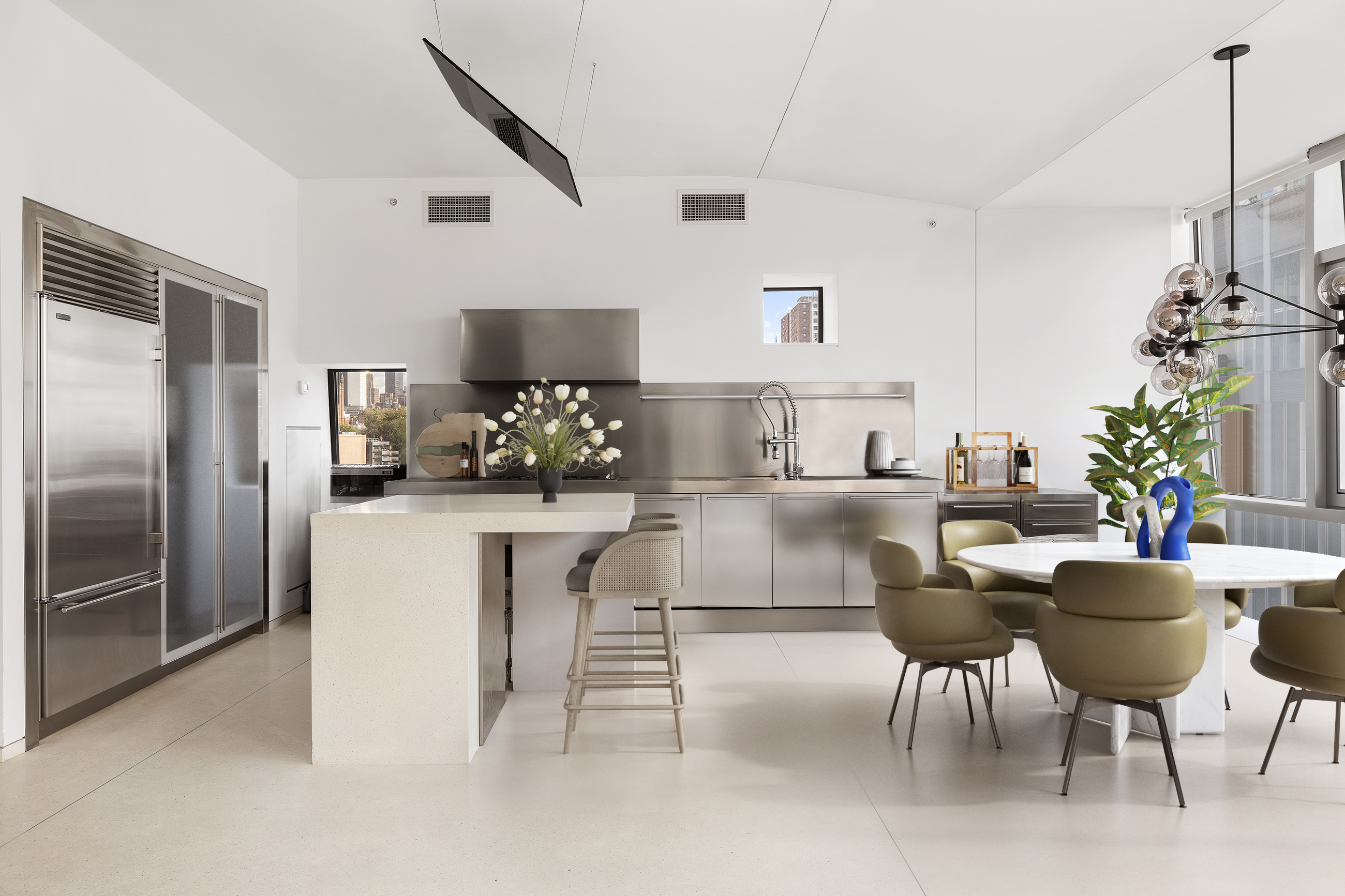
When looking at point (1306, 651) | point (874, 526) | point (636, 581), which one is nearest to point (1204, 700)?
point (1306, 651)

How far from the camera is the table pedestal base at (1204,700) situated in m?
3.33

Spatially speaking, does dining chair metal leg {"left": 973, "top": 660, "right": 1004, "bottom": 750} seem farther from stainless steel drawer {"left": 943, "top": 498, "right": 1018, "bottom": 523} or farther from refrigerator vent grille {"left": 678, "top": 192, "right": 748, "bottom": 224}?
refrigerator vent grille {"left": 678, "top": 192, "right": 748, "bottom": 224}

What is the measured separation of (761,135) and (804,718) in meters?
3.55

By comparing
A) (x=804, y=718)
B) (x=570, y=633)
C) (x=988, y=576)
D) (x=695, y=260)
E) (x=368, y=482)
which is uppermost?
(x=695, y=260)

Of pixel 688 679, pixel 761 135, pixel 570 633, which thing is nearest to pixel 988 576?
pixel 688 679

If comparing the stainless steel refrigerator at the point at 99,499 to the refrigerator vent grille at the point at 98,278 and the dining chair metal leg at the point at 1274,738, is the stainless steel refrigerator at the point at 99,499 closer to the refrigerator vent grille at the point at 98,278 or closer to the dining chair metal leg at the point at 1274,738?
the refrigerator vent grille at the point at 98,278

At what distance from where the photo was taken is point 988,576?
4082mm

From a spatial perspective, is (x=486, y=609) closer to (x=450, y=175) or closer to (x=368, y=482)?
(x=368, y=482)

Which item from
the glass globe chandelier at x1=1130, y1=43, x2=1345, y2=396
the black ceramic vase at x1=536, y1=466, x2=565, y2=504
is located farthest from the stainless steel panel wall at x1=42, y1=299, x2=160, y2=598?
the glass globe chandelier at x1=1130, y1=43, x2=1345, y2=396

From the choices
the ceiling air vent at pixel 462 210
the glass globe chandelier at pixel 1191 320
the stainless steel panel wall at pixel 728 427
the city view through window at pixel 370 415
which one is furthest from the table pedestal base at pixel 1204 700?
the city view through window at pixel 370 415

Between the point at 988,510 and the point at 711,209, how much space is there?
2.93 m

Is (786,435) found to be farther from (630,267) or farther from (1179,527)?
(1179,527)

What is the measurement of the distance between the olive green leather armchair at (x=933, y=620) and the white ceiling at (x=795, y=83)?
2368 millimetres

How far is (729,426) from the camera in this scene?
6137 mm
